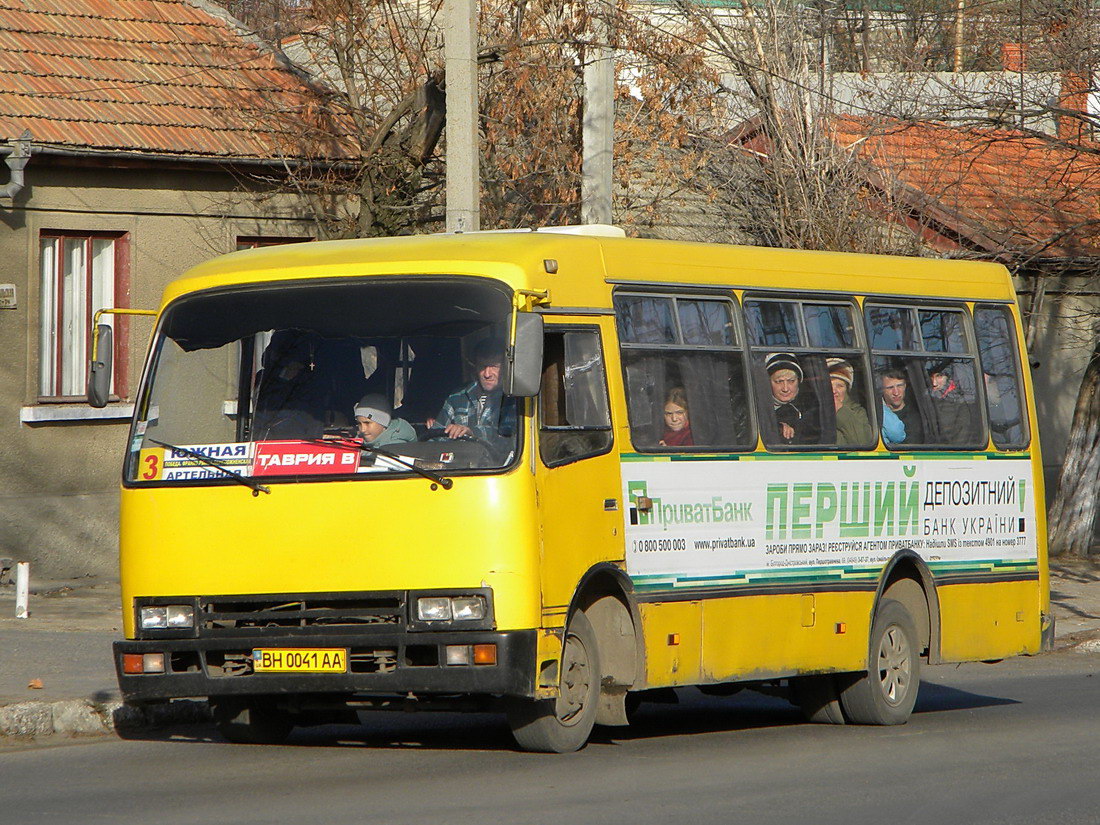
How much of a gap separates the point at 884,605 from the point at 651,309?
2605mm

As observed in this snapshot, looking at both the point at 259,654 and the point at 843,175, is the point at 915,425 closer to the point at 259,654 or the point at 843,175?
the point at 259,654

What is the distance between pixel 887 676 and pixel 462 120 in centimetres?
533

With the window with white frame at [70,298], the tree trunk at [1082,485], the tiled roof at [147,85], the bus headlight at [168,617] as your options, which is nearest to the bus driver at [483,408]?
the bus headlight at [168,617]

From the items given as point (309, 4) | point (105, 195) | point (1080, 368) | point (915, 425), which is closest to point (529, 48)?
point (309, 4)

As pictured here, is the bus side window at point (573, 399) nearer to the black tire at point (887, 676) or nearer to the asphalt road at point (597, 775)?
the asphalt road at point (597, 775)

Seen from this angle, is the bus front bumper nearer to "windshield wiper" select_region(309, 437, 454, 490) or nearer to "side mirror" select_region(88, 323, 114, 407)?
"windshield wiper" select_region(309, 437, 454, 490)

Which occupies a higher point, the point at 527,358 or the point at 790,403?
the point at 527,358

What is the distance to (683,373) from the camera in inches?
387

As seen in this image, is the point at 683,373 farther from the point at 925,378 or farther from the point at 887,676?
the point at 887,676

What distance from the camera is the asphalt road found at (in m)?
7.52

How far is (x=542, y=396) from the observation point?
877 cm

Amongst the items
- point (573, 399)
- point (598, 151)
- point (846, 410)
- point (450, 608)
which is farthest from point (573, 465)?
point (598, 151)

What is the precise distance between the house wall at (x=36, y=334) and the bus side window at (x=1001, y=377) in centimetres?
927

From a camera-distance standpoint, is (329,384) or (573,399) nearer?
(329,384)
